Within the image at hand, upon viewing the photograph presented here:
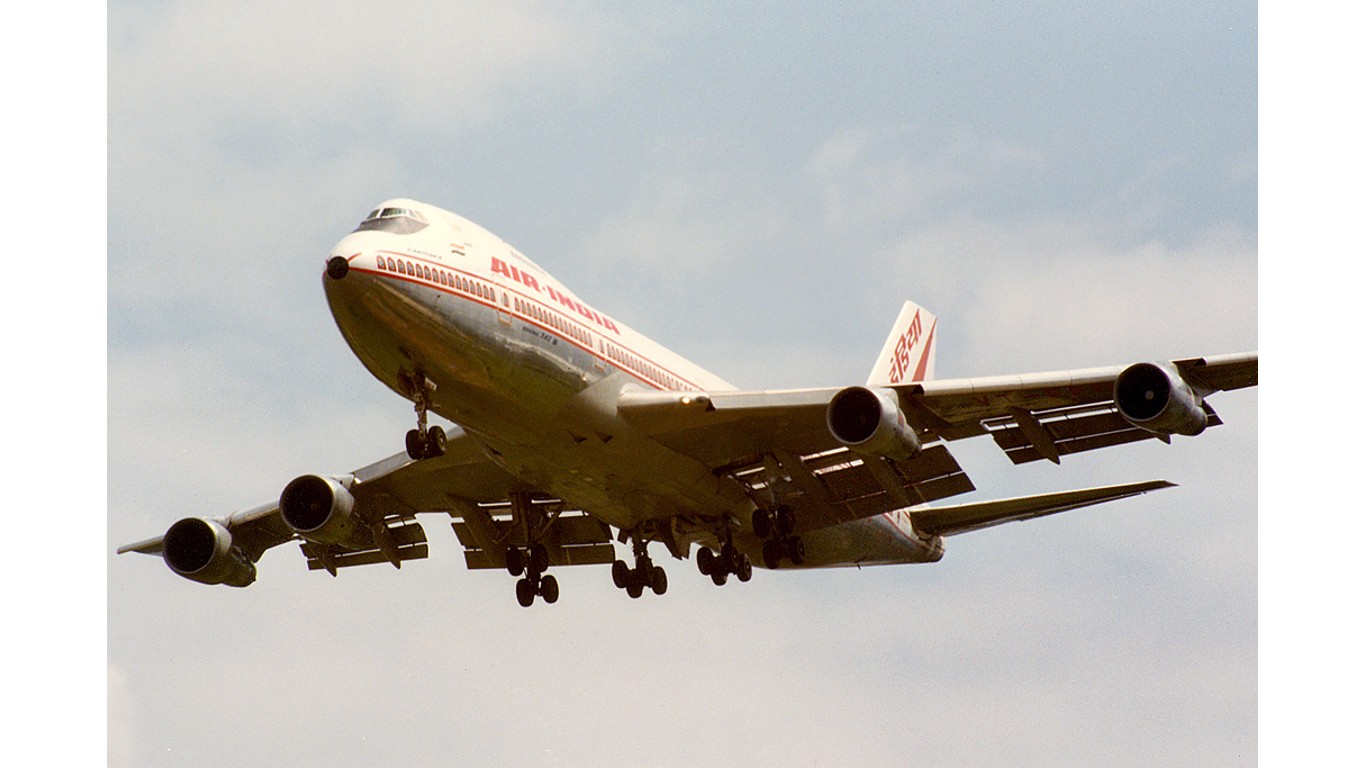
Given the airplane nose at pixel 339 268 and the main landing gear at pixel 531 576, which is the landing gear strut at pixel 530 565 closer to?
the main landing gear at pixel 531 576

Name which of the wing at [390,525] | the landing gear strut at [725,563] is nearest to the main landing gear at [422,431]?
the wing at [390,525]

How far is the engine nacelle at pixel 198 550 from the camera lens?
37.4m

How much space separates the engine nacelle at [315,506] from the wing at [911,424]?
7781mm

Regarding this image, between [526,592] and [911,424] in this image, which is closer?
[911,424]

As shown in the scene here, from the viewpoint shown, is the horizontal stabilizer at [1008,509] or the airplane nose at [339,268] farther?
the horizontal stabilizer at [1008,509]

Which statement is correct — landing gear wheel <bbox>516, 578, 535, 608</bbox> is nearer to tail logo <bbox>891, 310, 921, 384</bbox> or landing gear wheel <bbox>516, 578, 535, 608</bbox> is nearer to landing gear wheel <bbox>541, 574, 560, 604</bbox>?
landing gear wheel <bbox>541, 574, 560, 604</bbox>

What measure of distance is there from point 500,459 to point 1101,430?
11555 mm

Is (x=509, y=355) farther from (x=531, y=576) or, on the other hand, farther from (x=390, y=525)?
(x=390, y=525)

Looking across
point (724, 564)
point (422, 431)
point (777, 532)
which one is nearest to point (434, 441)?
point (422, 431)

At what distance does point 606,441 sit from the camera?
31.5 meters

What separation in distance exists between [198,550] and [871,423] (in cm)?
1630

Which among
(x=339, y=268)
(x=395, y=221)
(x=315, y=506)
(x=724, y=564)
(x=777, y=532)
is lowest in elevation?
(x=724, y=564)

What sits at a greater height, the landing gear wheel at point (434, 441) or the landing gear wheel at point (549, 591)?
Result: the landing gear wheel at point (434, 441)

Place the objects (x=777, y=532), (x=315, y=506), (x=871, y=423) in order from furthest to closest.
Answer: (x=315, y=506) < (x=777, y=532) < (x=871, y=423)
